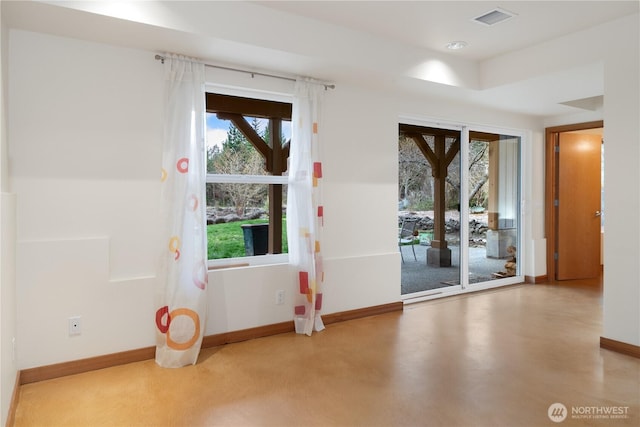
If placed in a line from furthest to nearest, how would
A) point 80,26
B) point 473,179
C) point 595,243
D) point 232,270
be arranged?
point 595,243 → point 473,179 → point 232,270 → point 80,26

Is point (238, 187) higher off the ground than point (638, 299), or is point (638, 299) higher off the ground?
point (238, 187)

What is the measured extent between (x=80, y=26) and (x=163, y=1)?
1.75 feet

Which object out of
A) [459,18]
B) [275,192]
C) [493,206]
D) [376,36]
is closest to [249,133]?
[275,192]

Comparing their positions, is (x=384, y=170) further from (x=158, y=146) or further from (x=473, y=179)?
(x=158, y=146)

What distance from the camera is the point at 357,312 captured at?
4.04 m

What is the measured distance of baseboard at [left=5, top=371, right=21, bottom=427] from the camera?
2094 mm

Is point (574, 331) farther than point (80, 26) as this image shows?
Yes

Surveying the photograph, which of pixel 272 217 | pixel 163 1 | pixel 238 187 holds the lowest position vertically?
pixel 272 217

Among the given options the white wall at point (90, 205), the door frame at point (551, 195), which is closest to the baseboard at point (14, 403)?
the white wall at point (90, 205)

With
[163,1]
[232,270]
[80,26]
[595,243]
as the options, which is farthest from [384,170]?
[595,243]

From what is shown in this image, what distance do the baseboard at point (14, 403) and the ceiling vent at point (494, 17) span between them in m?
3.86

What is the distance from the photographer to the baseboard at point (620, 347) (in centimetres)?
303

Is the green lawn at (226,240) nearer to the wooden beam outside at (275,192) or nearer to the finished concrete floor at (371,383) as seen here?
the wooden beam outside at (275,192)

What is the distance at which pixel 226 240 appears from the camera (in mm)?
3518
